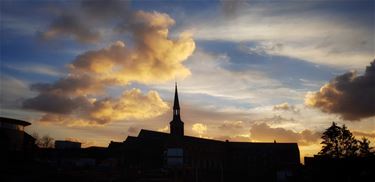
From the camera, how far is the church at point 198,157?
235 ft

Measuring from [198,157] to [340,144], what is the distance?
1130 inches

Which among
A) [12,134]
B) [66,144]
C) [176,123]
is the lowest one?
[12,134]

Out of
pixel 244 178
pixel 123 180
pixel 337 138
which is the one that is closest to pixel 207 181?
pixel 244 178

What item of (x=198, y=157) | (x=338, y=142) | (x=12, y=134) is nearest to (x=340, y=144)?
(x=338, y=142)

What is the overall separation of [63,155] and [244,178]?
1501 inches

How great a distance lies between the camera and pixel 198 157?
281 ft

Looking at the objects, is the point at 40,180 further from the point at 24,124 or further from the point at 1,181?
the point at 24,124

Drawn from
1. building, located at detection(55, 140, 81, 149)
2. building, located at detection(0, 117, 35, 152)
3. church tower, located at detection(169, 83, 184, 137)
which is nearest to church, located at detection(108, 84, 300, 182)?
church tower, located at detection(169, 83, 184, 137)

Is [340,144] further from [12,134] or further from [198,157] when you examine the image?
[12,134]

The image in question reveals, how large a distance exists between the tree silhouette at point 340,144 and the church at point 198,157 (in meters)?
8.60

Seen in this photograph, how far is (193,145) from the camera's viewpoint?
8438 centimetres

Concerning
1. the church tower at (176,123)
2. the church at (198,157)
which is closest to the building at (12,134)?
the church at (198,157)

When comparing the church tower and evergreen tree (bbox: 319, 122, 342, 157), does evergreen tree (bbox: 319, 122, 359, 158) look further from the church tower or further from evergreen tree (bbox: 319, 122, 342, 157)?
the church tower

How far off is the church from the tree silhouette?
8.60 meters
